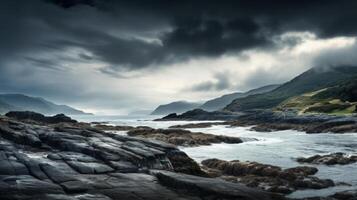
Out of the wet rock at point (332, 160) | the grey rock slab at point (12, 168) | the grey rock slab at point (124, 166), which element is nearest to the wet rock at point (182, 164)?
the grey rock slab at point (124, 166)

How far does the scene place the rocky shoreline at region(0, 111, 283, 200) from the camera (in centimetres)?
2730

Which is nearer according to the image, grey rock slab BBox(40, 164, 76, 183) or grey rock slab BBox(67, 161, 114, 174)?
grey rock slab BBox(40, 164, 76, 183)

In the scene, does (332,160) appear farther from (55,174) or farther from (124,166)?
(55,174)

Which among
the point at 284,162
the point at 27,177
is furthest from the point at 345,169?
the point at 27,177

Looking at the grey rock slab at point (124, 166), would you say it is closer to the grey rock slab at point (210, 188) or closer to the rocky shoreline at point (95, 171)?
the rocky shoreline at point (95, 171)

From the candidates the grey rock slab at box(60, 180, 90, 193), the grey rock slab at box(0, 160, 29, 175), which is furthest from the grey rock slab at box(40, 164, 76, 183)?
the grey rock slab at box(0, 160, 29, 175)

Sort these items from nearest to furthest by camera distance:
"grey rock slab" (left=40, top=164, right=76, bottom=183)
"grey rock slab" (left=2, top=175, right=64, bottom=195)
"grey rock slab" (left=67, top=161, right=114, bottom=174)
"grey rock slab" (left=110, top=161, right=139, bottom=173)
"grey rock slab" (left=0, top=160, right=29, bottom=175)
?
"grey rock slab" (left=2, top=175, right=64, bottom=195), "grey rock slab" (left=40, top=164, right=76, bottom=183), "grey rock slab" (left=0, top=160, right=29, bottom=175), "grey rock slab" (left=67, top=161, right=114, bottom=174), "grey rock slab" (left=110, top=161, right=139, bottom=173)

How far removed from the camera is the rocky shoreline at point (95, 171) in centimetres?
2730

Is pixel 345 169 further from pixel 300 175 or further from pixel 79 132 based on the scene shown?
pixel 79 132

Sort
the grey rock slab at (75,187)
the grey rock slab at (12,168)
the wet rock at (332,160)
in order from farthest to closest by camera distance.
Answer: the wet rock at (332,160) → the grey rock slab at (12,168) → the grey rock slab at (75,187)

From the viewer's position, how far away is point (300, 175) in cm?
4500

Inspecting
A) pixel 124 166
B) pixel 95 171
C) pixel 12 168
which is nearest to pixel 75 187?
pixel 95 171

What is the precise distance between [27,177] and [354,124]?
122 meters

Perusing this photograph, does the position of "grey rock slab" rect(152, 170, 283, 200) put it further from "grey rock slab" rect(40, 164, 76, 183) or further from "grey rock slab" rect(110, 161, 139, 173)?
"grey rock slab" rect(40, 164, 76, 183)
